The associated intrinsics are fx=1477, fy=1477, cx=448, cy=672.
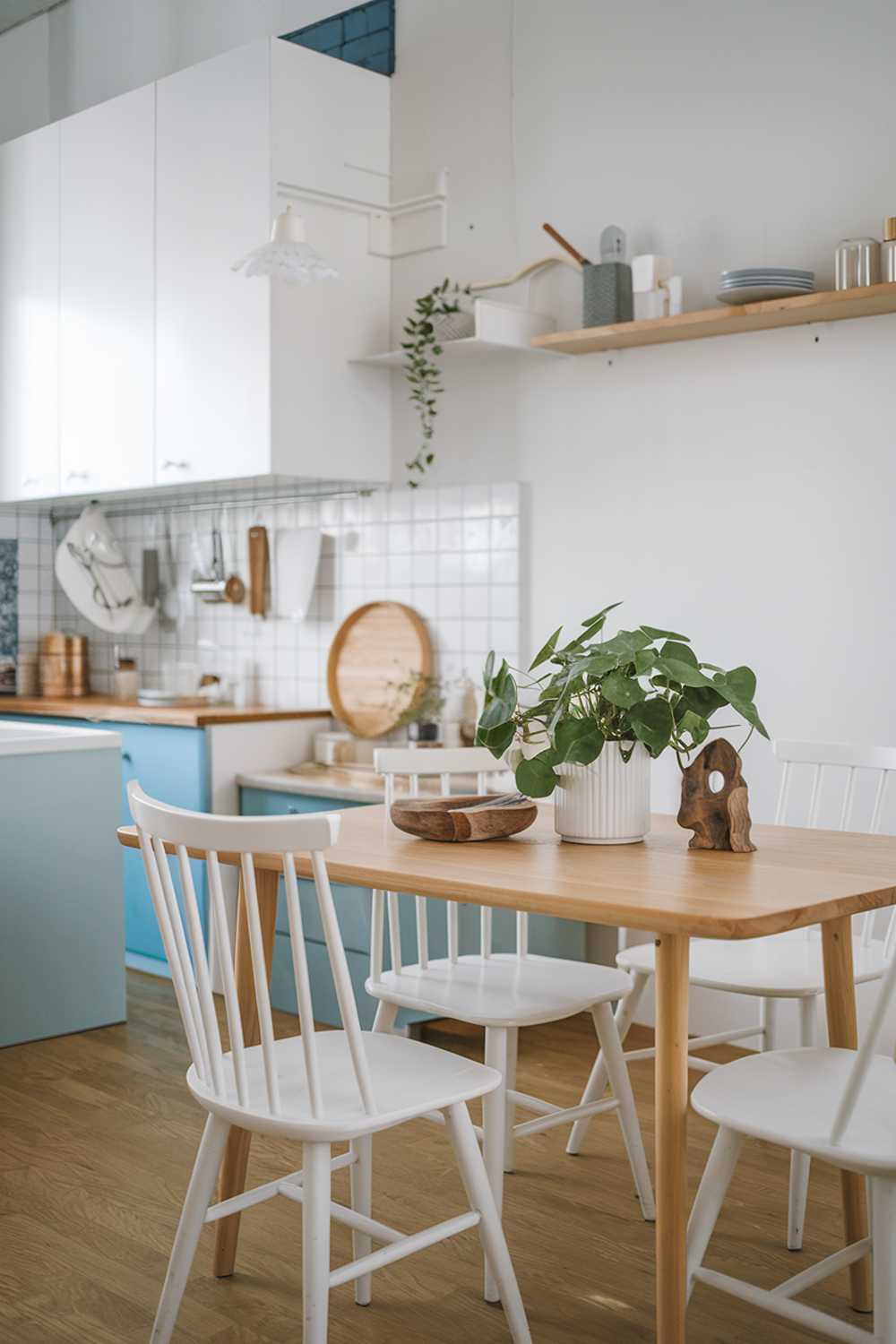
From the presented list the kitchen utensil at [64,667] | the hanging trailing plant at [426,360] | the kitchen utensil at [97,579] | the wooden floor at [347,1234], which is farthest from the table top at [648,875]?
the kitchen utensil at [64,667]

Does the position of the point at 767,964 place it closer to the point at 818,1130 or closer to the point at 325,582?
the point at 818,1130

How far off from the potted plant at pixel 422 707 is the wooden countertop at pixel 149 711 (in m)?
0.38

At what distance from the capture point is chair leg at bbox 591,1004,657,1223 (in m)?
2.53

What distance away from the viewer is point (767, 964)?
8.67ft

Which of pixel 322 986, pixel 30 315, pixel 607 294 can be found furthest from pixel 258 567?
pixel 607 294

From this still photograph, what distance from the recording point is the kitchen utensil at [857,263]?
10.4 ft

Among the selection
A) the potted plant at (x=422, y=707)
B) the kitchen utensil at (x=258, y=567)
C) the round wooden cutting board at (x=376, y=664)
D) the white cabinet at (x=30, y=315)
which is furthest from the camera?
the white cabinet at (x=30, y=315)

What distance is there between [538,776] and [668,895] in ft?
1.45

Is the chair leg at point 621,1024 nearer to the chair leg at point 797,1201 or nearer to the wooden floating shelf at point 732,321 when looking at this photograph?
the chair leg at point 797,1201

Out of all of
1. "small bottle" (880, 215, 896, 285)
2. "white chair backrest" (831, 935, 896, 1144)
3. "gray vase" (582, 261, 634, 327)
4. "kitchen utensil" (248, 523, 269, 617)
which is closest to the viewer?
"white chair backrest" (831, 935, 896, 1144)

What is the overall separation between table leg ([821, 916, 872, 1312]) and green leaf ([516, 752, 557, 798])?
491mm

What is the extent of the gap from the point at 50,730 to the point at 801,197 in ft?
7.54

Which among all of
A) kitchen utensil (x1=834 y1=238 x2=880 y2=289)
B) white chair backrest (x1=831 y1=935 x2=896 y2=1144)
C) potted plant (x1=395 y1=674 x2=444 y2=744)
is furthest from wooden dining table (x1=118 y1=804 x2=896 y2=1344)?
potted plant (x1=395 y1=674 x2=444 y2=744)

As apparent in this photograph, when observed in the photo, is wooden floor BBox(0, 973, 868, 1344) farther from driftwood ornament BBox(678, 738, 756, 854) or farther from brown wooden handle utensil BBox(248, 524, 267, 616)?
brown wooden handle utensil BBox(248, 524, 267, 616)
